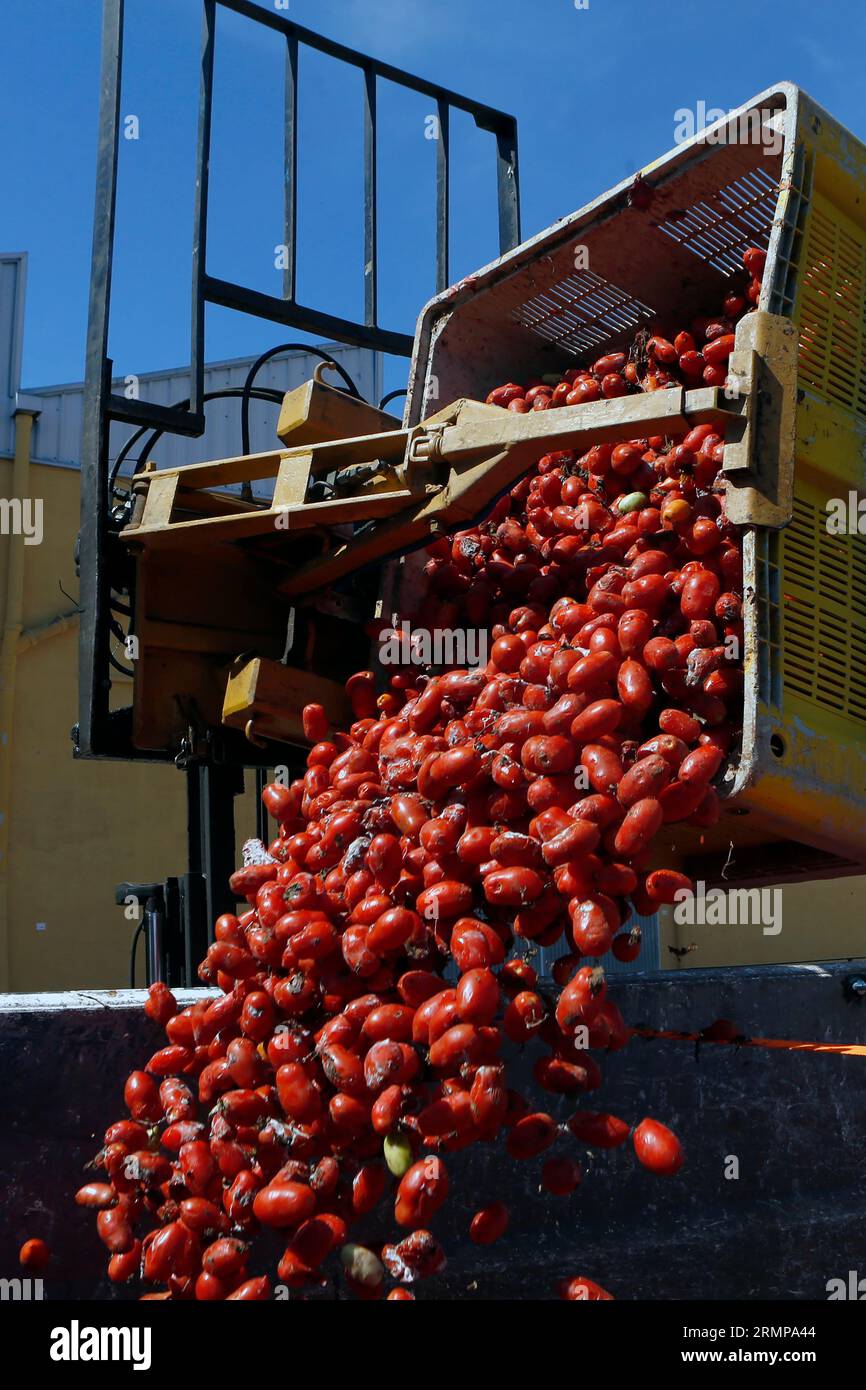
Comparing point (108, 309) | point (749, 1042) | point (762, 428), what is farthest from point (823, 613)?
point (108, 309)

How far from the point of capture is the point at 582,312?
156 inches

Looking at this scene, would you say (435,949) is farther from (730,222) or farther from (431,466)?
(730,222)

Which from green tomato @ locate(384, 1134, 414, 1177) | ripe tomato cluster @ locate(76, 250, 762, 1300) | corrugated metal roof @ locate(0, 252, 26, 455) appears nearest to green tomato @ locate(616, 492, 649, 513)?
ripe tomato cluster @ locate(76, 250, 762, 1300)

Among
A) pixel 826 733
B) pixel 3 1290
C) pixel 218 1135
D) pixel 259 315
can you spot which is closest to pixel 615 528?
pixel 826 733

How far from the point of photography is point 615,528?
3.21m

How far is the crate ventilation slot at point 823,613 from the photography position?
289 centimetres

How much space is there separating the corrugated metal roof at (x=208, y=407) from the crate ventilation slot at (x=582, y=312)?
5.90 metres

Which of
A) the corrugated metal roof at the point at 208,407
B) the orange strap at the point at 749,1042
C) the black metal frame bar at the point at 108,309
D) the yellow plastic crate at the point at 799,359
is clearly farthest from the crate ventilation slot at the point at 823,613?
the corrugated metal roof at the point at 208,407

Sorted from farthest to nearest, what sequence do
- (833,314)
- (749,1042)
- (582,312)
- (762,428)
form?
(582,312), (833,314), (749,1042), (762,428)

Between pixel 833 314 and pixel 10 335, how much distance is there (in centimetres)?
819

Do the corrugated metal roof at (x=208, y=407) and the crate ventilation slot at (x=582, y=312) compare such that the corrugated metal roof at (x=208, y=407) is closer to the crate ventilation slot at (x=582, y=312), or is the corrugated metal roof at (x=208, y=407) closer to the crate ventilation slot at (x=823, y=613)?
the crate ventilation slot at (x=582, y=312)

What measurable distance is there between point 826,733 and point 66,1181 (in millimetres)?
1900

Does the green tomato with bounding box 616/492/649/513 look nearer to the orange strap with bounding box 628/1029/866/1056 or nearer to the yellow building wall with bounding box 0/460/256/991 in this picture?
the orange strap with bounding box 628/1029/866/1056
